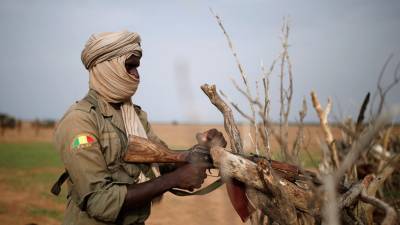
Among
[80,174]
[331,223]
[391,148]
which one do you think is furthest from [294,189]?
[391,148]

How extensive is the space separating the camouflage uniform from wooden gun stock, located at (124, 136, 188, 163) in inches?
3.1

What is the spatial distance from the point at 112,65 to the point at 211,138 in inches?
27.6

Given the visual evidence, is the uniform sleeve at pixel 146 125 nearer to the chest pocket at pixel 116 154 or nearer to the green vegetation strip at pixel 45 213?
the chest pocket at pixel 116 154

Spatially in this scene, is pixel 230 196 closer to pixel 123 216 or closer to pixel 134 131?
pixel 123 216

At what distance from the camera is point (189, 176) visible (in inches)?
70.3

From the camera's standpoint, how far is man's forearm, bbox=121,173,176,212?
173 cm

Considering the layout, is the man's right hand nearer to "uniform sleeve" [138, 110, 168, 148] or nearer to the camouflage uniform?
the camouflage uniform

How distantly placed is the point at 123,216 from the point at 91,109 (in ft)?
1.94

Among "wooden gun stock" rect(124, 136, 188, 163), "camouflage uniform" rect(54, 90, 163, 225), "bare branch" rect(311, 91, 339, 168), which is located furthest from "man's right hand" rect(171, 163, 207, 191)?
"bare branch" rect(311, 91, 339, 168)

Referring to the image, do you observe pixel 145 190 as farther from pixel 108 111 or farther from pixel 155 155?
pixel 108 111

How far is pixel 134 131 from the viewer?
6.86ft

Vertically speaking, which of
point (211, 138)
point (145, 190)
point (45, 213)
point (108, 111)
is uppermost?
point (108, 111)

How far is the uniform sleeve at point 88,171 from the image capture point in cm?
167

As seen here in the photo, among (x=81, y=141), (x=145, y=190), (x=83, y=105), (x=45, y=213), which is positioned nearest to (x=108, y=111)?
(x=83, y=105)
